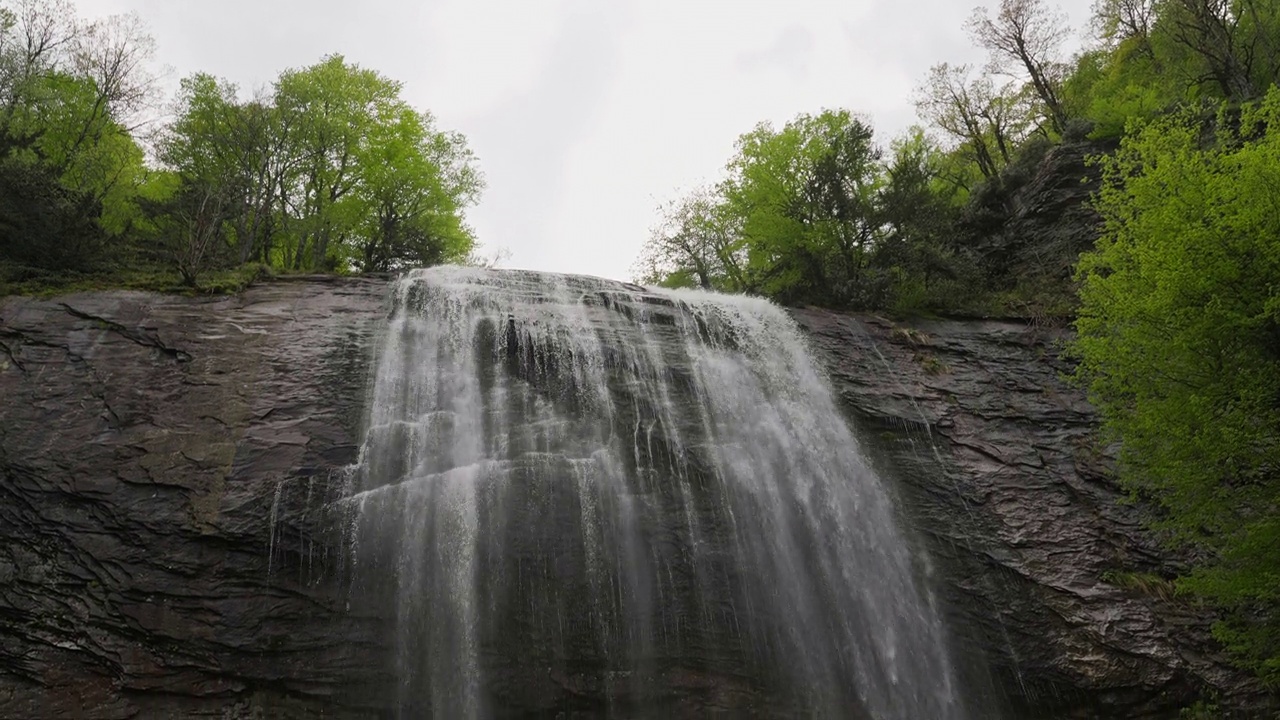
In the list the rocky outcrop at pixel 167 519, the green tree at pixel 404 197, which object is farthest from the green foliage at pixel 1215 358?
the green tree at pixel 404 197

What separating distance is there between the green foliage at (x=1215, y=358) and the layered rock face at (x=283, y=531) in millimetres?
1858

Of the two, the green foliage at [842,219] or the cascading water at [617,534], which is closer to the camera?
the cascading water at [617,534]

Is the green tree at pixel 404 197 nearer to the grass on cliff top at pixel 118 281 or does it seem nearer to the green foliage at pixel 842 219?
the grass on cliff top at pixel 118 281

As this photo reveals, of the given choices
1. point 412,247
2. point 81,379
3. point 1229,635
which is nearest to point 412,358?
point 81,379

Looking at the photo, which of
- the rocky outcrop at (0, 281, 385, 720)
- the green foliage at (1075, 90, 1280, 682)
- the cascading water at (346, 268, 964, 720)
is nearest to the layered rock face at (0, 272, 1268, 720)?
the rocky outcrop at (0, 281, 385, 720)

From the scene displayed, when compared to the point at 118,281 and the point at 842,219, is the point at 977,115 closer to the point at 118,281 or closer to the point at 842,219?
the point at 842,219

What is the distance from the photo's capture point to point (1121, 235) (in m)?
10.7

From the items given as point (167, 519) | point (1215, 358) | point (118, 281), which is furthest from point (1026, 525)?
point (118, 281)

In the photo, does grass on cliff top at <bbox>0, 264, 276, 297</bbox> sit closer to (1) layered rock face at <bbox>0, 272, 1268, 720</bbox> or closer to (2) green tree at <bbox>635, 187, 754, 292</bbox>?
(1) layered rock face at <bbox>0, 272, 1268, 720</bbox>

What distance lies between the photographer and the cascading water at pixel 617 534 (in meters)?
8.76

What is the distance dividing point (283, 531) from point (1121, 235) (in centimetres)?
1361

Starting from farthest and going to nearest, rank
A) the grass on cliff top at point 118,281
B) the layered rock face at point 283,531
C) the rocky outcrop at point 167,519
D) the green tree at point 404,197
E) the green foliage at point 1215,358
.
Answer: the green tree at point 404,197, the grass on cliff top at point 118,281, the green foliage at point 1215,358, the layered rock face at point 283,531, the rocky outcrop at point 167,519

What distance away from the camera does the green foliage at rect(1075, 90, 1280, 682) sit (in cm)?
842

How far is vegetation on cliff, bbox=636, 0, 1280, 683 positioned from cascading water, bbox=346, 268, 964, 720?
426 cm
